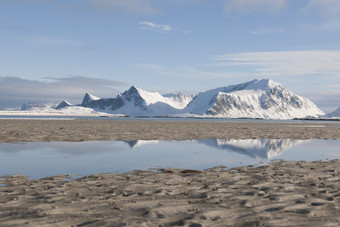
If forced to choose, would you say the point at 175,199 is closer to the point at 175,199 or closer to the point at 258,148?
the point at 175,199

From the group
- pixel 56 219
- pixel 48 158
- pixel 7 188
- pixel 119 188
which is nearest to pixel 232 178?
pixel 119 188

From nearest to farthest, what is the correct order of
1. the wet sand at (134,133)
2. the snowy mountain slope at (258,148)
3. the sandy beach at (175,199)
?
the sandy beach at (175,199) < the snowy mountain slope at (258,148) < the wet sand at (134,133)

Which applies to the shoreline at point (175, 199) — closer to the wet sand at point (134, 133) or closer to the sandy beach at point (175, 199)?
the sandy beach at point (175, 199)

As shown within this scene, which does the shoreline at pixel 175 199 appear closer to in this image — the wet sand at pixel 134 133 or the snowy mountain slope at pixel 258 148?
the snowy mountain slope at pixel 258 148

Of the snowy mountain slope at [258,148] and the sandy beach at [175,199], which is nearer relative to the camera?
the sandy beach at [175,199]

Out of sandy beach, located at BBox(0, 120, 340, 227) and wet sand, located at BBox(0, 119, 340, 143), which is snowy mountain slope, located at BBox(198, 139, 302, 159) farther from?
wet sand, located at BBox(0, 119, 340, 143)

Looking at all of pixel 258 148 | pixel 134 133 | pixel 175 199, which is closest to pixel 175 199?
pixel 175 199

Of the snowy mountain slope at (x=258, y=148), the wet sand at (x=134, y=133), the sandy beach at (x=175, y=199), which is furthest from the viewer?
the wet sand at (x=134, y=133)

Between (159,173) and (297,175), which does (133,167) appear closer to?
(159,173)

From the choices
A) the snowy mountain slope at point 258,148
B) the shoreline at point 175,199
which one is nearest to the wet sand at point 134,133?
the snowy mountain slope at point 258,148

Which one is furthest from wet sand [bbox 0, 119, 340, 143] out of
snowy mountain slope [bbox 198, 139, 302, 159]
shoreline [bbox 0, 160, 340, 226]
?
shoreline [bbox 0, 160, 340, 226]

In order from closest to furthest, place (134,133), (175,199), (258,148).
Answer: (175,199) → (258,148) → (134,133)

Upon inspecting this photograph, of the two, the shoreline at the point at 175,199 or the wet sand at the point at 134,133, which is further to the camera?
the wet sand at the point at 134,133

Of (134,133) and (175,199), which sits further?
(134,133)
